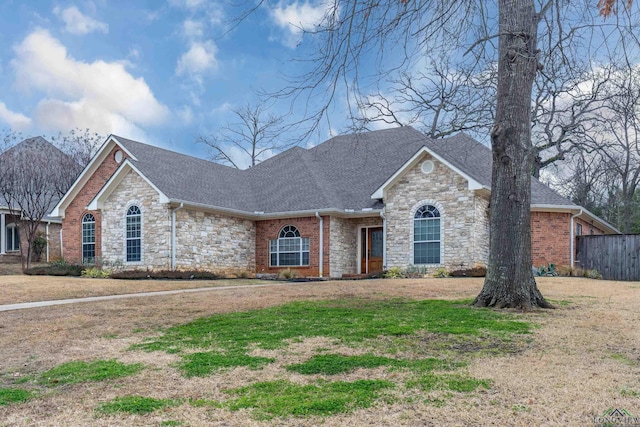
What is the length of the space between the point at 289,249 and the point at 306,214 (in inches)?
71.5

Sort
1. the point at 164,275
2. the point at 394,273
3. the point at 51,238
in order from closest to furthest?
the point at 164,275 → the point at 394,273 → the point at 51,238

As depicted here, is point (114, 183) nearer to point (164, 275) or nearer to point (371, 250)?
point (164, 275)

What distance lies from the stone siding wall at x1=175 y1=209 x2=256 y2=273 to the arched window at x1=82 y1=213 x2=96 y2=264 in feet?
16.8

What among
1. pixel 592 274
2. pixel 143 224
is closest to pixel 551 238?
pixel 592 274

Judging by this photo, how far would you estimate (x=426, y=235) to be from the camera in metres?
20.3

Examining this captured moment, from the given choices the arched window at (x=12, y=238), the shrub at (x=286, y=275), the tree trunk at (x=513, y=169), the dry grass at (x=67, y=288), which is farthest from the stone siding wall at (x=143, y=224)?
the tree trunk at (x=513, y=169)

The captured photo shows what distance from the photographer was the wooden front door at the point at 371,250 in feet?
73.0

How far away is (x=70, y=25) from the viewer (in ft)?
53.4

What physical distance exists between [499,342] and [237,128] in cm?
3755

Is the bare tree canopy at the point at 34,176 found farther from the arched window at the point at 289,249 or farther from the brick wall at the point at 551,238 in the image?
the brick wall at the point at 551,238

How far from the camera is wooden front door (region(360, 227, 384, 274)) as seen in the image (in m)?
22.3

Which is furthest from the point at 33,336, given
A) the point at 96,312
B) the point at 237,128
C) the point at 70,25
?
the point at 237,128

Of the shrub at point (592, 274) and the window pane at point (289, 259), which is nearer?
the shrub at point (592, 274)

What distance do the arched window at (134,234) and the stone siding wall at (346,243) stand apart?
24.7ft
